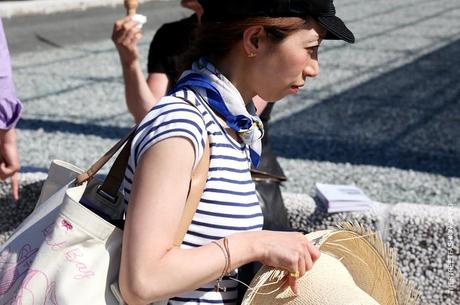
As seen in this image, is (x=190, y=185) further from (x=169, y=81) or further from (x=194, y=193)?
(x=169, y=81)

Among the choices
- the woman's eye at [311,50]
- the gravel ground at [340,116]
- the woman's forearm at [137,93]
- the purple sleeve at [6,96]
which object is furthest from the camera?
the gravel ground at [340,116]

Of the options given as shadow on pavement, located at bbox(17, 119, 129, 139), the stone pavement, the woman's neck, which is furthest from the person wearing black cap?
shadow on pavement, located at bbox(17, 119, 129, 139)

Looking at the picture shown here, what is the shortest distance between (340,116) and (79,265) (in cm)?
634

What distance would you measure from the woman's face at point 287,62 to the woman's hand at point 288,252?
0.96 ft

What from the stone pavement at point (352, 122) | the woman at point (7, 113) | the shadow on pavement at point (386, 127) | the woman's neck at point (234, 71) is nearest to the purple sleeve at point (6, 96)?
the woman at point (7, 113)

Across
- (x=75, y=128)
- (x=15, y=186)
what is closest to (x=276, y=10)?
(x=15, y=186)

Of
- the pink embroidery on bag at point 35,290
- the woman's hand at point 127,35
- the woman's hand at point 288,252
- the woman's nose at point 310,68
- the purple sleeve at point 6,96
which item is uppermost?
the woman's nose at point 310,68

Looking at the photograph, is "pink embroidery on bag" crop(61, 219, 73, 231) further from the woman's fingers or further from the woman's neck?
the woman's fingers

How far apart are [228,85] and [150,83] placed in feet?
5.15

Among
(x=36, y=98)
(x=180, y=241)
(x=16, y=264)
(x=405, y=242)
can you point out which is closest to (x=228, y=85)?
(x=180, y=241)

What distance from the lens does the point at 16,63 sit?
33.0ft

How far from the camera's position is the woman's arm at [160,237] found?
1.51 meters

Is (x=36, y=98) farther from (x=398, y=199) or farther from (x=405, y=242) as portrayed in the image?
(x=405, y=242)

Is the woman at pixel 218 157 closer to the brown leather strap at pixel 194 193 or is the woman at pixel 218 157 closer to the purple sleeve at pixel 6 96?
the brown leather strap at pixel 194 193
